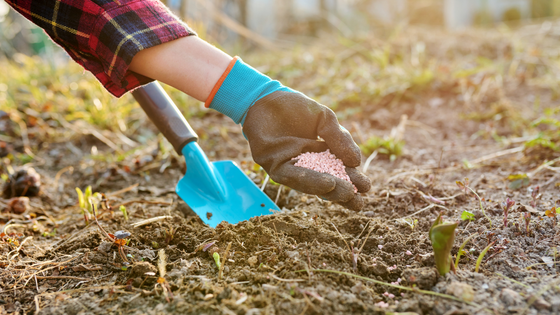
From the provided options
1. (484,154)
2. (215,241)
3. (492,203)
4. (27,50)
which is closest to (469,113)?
(484,154)

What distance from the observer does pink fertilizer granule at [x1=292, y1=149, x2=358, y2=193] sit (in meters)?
1.32

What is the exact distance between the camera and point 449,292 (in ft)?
3.38

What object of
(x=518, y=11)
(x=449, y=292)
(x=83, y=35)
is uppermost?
(x=518, y=11)

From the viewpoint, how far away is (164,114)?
183 centimetres

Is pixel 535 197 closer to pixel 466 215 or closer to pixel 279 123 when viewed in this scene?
pixel 466 215

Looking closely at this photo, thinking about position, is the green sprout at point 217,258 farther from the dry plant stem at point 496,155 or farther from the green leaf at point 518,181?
the dry plant stem at point 496,155

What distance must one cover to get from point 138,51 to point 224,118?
1891 mm

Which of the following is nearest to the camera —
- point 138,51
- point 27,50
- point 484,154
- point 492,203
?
point 138,51

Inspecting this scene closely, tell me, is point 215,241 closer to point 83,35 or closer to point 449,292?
point 449,292

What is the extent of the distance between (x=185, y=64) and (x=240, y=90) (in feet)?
0.74

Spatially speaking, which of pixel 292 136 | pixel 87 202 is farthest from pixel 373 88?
pixel 87 202

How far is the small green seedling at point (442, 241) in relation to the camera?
976 millimetres

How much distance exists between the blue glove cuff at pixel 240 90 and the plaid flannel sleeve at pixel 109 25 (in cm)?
24

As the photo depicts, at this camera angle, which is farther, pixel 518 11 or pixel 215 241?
pixel 518 11
